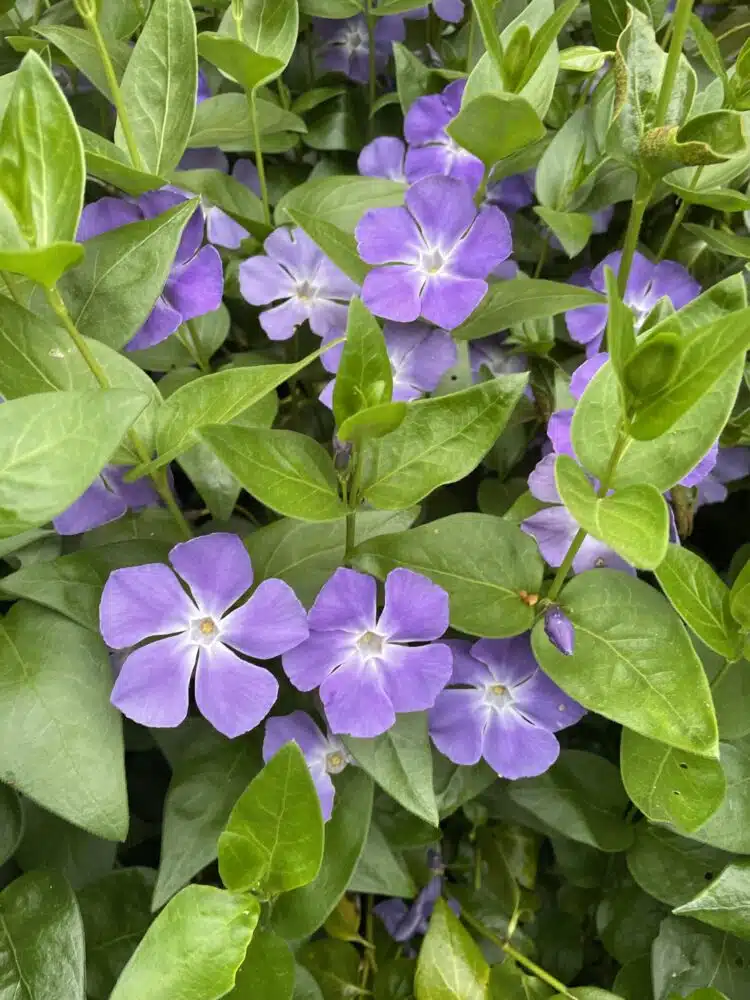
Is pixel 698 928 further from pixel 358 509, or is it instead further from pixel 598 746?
pixel 358 509

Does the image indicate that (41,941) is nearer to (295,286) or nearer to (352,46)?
(295,286)

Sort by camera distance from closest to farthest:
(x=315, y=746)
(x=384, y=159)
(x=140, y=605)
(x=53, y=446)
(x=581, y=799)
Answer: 1. (x=53, y=446)
2. (x=140, y=605)
3. (x=315, y=746)
4. (x=581, y=799)
5. (x=384, y=159)

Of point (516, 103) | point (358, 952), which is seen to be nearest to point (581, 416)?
point (516, 103)

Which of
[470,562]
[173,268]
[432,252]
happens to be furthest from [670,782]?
[173,268]

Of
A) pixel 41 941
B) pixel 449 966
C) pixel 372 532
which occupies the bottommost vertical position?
pixel 449 966

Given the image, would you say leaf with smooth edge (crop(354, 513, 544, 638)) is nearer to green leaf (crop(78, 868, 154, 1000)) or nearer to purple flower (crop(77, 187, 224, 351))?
purple flower (crop(77, 187, 224, 351))

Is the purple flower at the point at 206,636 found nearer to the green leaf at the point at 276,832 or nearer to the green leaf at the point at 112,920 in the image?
the green leaf at the point at 276,832

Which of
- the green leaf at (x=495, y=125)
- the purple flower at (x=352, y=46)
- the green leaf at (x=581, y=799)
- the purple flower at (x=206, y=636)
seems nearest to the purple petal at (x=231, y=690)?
the purple flower at (x=206, y=636)
